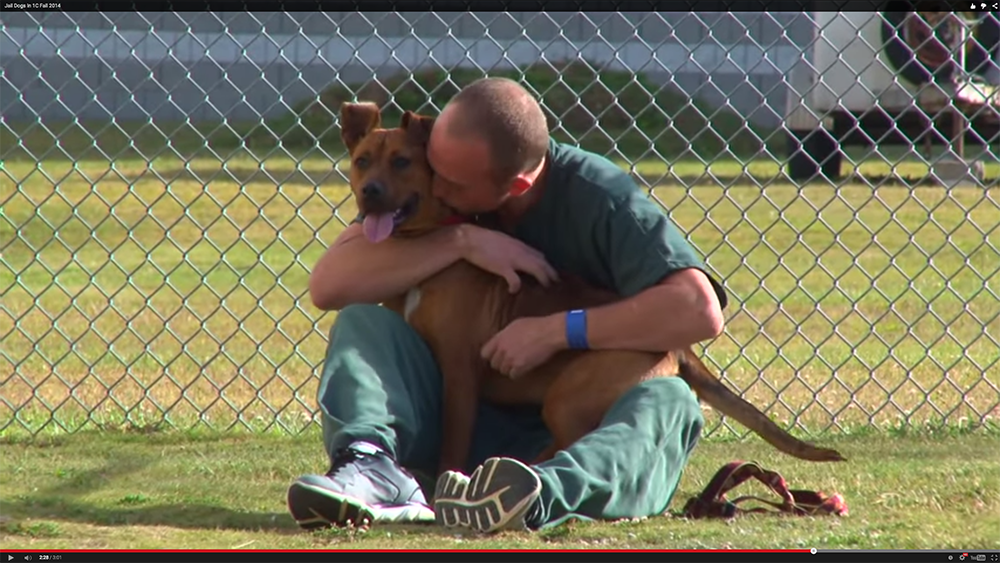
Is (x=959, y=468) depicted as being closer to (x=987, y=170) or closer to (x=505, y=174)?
(x=505, y=174)

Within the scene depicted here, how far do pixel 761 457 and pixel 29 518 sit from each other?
2165 millimetres

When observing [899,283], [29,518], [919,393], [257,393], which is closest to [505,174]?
[29,518]

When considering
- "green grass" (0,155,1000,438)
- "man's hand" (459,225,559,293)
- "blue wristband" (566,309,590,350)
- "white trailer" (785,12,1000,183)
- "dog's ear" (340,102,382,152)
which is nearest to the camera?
"blue wristband" (566,309,590,350)

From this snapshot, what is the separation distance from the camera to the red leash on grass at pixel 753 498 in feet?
11.9

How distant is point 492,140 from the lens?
3.60m

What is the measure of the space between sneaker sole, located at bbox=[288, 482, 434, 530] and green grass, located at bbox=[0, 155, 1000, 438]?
174 cm

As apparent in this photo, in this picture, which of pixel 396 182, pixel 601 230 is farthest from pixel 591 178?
pixel 396 182

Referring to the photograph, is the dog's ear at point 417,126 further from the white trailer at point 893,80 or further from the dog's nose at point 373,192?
the white trailer at point 893,80

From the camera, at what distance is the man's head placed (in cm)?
360

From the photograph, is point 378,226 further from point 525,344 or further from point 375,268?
point 525,344

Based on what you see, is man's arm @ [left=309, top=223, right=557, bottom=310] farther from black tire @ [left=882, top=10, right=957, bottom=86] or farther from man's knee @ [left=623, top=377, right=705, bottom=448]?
black tire @ [left=882, top=10, right=957, bottom=86]

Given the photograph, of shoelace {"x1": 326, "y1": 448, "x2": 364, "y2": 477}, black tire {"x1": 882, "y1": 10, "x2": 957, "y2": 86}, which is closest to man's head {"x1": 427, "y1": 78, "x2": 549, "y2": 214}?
shoelace {"x1": 326, "y1": 448, "x2": 364, "y2": 477}

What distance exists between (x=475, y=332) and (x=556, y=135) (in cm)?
1110

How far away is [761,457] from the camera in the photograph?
4.57 m
